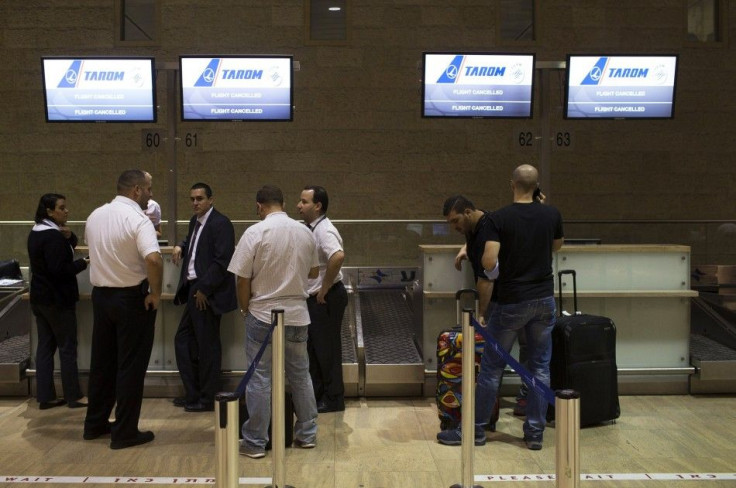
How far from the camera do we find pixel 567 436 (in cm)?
303

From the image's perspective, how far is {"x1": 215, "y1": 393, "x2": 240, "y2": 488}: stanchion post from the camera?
118 inches

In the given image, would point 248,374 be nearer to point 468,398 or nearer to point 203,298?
point 468,398

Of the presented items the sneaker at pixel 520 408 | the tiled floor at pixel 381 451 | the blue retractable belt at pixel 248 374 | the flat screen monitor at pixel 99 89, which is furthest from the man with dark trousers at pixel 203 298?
the sneaker at pixel 520 408

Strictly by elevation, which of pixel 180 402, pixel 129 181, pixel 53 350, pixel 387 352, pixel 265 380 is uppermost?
pixel 129 181

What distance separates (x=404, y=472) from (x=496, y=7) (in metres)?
8.87

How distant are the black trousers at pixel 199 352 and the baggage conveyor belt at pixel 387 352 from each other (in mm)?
1213

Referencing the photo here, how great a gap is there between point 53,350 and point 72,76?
2.90m

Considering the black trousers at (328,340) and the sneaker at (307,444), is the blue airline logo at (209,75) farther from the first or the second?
the sneaker at (307,444)

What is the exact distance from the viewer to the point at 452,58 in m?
8.19

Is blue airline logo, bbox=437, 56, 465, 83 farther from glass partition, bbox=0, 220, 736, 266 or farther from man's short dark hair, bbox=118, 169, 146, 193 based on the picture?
man's short dark hair, bbox=118, 169, 146, 193

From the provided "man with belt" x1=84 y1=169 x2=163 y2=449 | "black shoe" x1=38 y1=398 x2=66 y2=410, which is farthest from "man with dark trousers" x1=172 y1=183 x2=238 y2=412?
"black shoe" x1=38 y1=398 x2=66 y2=410

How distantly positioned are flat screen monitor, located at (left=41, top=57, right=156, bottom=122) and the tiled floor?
2.92m

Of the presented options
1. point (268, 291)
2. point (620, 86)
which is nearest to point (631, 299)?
point (620, 86)

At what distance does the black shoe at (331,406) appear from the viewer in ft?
20.5
